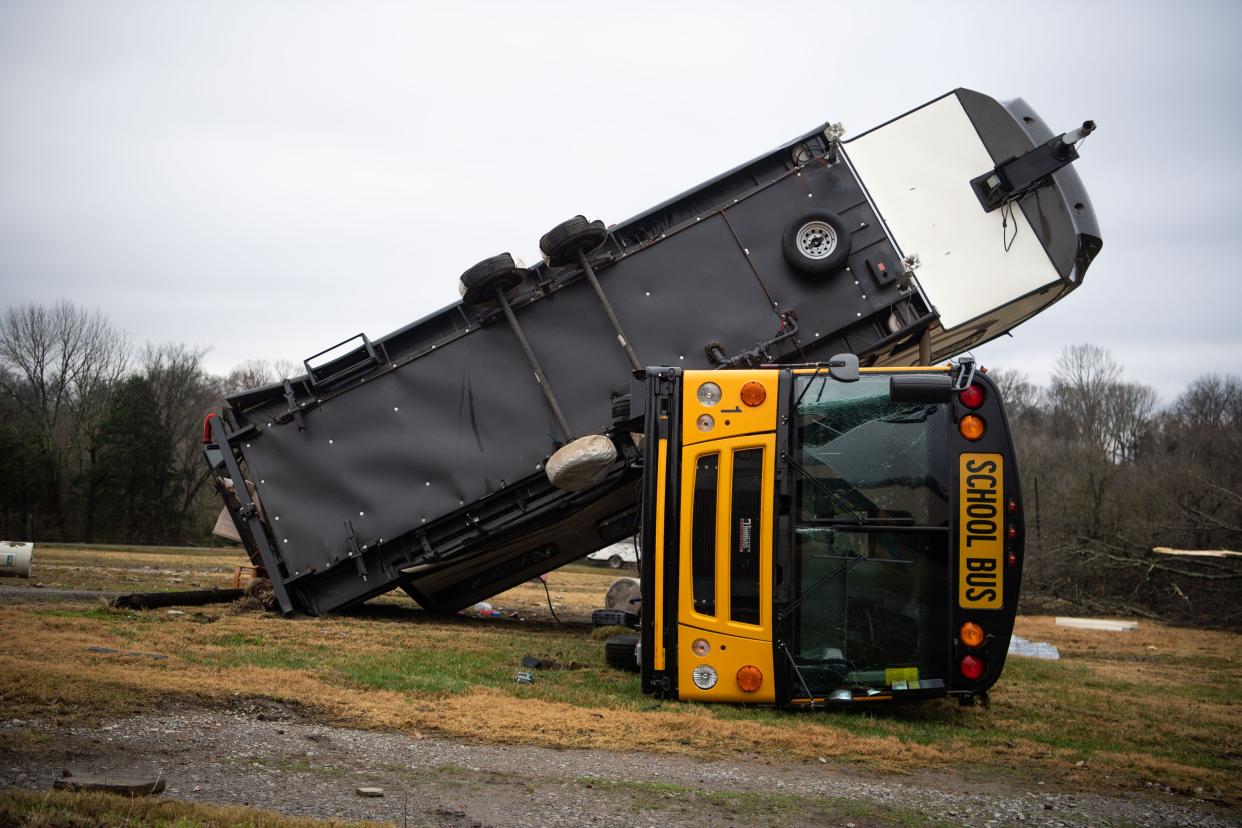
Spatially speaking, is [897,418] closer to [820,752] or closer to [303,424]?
[820,752]

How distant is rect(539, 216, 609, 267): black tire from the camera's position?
9.88 m

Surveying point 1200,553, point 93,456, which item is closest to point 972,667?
point 1200,553

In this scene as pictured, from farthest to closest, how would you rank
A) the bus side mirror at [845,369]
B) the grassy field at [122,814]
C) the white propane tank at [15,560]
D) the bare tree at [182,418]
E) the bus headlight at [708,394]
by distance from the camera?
the bare tree at [182,418]
the white propane tank at [15,560]
the bus headlight at [708,394]
the bus side mirror at [845,369]
the grassy field at [122,814]

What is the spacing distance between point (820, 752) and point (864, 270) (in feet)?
18.6

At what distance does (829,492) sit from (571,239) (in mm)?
4501

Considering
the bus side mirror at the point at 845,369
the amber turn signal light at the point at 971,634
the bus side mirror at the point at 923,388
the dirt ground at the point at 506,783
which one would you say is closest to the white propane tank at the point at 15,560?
the dirt ground at the point at 506,783

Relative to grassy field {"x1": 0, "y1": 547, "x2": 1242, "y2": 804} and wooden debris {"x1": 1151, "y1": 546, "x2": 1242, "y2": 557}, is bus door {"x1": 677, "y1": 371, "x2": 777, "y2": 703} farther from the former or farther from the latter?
wooden debris {"x1": 1151, "y1": 546, "x2": 1242, "y2": 557}

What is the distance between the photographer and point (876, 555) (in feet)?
20.5

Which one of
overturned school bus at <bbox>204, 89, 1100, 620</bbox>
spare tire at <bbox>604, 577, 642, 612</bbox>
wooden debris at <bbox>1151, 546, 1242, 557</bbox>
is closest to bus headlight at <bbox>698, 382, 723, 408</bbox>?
overturned school bus at <bbox>204, 89, 1100, 620</bbox>

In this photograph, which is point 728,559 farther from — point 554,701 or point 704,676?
point 554,701

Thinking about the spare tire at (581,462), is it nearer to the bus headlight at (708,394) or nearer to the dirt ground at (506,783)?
the bus headlight at (708,394)

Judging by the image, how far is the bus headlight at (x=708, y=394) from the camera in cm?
664

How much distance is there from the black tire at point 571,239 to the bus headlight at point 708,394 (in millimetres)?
3663

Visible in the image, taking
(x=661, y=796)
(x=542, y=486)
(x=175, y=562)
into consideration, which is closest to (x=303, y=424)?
(x=542, y=486)
